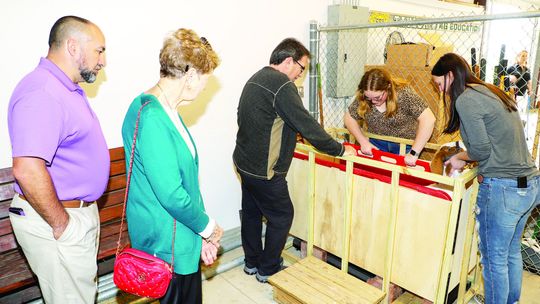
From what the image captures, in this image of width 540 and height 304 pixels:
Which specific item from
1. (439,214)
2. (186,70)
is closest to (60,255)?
(186,70)

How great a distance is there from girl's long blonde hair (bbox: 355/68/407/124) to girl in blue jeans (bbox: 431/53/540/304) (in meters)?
0.75

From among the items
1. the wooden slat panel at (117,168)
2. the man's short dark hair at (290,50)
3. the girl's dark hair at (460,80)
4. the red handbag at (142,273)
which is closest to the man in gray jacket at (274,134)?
the man's short dark hair at (290,50)

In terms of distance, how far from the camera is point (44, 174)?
5.19 ft

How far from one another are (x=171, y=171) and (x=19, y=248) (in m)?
1.75

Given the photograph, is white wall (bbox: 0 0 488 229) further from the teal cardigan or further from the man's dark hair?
the teal cardigan

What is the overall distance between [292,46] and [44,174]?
5.91 feet

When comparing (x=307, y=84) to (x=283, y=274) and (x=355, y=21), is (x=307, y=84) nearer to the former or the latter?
(x=355, y=21)

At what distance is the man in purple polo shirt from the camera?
1.57 m

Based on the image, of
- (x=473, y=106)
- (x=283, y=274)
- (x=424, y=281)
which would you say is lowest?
(x=283, y=274)

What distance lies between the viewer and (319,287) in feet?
8.81

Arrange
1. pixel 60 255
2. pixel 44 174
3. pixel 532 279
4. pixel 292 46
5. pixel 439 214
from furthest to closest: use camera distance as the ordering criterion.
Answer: pixel 532 279, pixel 292 46, pixel 439 214, pixel 60 255, pixel 44 174

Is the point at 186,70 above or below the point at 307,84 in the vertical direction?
above

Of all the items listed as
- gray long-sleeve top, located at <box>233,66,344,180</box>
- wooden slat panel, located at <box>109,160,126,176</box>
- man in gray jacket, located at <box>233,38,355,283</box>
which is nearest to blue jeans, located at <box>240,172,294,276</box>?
man in gray jacket, located at <box>233,38,355,283</box>

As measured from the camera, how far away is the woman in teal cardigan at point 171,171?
4.99ft
